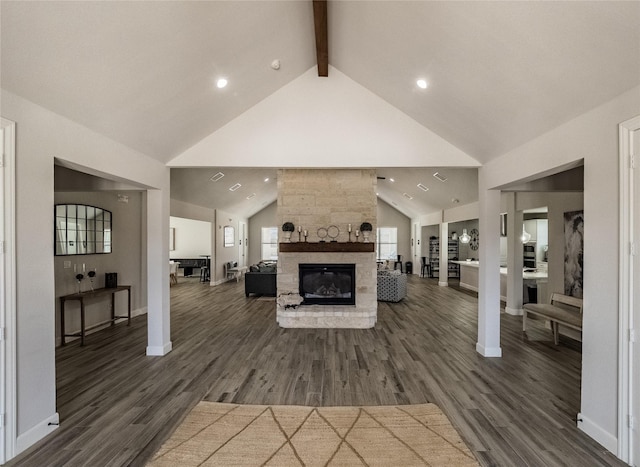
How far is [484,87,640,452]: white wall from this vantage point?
7.71 ft

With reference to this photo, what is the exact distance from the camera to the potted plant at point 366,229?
580cm

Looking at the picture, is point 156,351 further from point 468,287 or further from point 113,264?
point 468,287

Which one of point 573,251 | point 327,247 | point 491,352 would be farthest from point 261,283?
point 573,251

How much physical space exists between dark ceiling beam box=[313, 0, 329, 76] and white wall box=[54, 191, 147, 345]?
14.6ft

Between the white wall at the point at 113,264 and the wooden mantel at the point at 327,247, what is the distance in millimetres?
3078

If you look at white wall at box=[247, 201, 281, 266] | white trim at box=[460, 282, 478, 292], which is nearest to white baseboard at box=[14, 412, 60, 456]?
white trim at box=[460, 282, 478, 292]

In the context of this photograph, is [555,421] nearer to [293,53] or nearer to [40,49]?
[293,53]

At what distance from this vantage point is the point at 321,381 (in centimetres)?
349

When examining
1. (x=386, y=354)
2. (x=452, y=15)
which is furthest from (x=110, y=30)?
(x=386, y=354)

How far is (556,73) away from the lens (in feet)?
7.88

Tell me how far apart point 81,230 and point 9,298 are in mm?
3476

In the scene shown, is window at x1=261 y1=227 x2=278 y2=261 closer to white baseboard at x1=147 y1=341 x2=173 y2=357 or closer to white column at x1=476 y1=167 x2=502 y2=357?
white baseboard at x1=147 y1=341 x2=173 y2=357

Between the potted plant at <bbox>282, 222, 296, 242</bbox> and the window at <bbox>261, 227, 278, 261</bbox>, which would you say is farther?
the window at <bbox>261, 227, 278, 261</bbox>

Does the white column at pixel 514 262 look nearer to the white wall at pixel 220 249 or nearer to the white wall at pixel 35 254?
the white wall at pixel 35 254
